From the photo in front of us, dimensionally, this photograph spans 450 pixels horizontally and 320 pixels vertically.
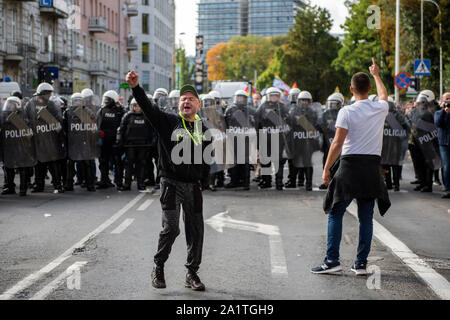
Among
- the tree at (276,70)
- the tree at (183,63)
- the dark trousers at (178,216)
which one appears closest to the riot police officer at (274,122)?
the dark trousers at (178,216)

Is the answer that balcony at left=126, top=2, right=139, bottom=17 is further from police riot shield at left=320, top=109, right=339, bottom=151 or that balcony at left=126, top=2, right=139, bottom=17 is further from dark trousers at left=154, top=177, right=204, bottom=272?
dark trousers at left=154, top=177, right=204, bottom=272

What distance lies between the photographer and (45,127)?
15469 mm

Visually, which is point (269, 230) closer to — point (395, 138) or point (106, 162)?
point (395, 138)

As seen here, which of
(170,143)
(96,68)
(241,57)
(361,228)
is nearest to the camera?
(170,143)

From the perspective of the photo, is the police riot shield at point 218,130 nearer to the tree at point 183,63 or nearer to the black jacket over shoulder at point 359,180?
the black jacket over shoulder at point 359,180

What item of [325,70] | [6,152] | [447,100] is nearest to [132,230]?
[6,152]

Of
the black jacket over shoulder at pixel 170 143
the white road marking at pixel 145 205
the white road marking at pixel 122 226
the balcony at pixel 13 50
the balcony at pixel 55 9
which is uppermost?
the balcony at pixel 55 9

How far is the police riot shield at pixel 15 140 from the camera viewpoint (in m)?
15.1

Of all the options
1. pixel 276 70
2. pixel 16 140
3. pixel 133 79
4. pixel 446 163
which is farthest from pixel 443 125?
pixel 276 70

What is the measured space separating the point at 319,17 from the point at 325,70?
23.5 ft

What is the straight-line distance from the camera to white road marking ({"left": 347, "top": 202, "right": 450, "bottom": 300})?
6629 millimetres

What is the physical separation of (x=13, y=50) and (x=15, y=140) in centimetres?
2547

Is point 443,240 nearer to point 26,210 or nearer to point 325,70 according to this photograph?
point 26,210

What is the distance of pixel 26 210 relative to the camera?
1271 cm
